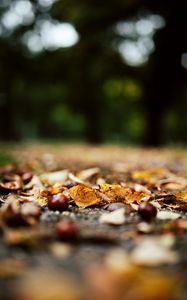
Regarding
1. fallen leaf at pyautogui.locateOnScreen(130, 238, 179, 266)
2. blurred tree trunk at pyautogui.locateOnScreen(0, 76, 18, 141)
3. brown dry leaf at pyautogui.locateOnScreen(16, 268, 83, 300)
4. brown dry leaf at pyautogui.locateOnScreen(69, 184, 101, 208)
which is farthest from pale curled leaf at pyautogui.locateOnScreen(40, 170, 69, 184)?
blurred tree trunk at pyautogui.locateOnScreen(0, 76, 18, 141)

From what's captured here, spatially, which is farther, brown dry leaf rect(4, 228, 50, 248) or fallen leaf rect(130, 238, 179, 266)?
brown dry leaf rect(4, 228, 50, 248)

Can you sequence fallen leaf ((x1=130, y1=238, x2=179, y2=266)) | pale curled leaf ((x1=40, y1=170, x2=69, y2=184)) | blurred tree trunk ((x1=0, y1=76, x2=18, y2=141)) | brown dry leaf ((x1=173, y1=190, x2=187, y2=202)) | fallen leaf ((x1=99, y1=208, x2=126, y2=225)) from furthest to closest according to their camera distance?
1. blurred tree trunk ((x1=0, y1=76, x2=18, y2=141))
2. pale curled leaf ((x1=40, y1=170, x2=69, y2=184))
3. brown dry leaf ((x1=173, y1=190, x2=187, y2=202))
4. fallen leaf ((x1=99, y1=208, x2=126, y2=225))
5. fallen leaf ((x1=130, y1=238, x2=179, y2=266))

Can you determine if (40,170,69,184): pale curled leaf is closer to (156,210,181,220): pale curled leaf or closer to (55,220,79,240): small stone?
(156,210,181,220): pale curled leaf

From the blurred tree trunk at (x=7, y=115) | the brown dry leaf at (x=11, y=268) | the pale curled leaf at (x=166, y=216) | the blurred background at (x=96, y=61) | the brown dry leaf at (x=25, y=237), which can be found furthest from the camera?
the blurred tree trunk at (x=7, y=115)

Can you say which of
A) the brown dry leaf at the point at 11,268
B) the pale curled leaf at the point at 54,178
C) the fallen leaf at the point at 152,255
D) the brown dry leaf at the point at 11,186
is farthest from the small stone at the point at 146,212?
the pale curled leaf at the point at 54,178

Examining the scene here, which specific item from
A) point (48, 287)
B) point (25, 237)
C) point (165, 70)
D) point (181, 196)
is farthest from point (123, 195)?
point (165, 70)

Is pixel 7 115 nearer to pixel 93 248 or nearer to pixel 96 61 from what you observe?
pixel 96 61

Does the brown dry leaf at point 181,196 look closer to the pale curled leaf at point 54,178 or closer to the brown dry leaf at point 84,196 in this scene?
the brown dry leaf at point 84,196
